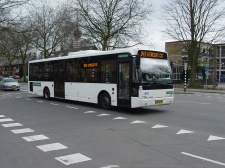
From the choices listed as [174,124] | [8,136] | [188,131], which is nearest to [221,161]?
[188,131]

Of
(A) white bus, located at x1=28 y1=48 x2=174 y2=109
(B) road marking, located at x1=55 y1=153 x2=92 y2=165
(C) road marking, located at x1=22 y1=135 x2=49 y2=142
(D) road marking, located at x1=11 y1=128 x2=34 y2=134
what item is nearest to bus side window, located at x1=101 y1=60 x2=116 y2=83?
(A) white bus, located at x1=28 y1=48 x2=174 y2=109

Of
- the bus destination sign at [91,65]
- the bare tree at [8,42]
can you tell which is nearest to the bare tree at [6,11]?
the bare tree at [8,42]

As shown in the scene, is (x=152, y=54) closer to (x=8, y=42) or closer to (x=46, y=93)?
(x=46, y=93)

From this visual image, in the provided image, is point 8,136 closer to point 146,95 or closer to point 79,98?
point 146,95

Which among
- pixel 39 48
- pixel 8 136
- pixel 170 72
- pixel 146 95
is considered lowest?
pixel 8 136

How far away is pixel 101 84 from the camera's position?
1312 cm

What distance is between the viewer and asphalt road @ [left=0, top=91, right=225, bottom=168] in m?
5.23

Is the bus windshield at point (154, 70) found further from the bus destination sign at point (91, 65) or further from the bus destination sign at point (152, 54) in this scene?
the bus destination sign at point (91, 65)

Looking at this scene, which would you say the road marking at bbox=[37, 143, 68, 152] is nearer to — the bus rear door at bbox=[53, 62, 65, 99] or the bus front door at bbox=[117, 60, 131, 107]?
the bus front door at bbox=[117, 60, 131, 107]

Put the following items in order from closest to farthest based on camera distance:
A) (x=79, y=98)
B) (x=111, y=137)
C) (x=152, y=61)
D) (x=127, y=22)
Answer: (x=111, y=137)
(x=152, y=61)
(x=79, y=98)
(x=127, y=22)

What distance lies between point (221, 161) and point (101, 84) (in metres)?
8.46

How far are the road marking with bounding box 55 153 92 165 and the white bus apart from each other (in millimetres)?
5952

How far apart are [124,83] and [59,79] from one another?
635 centimetres

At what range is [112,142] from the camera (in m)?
6.77
